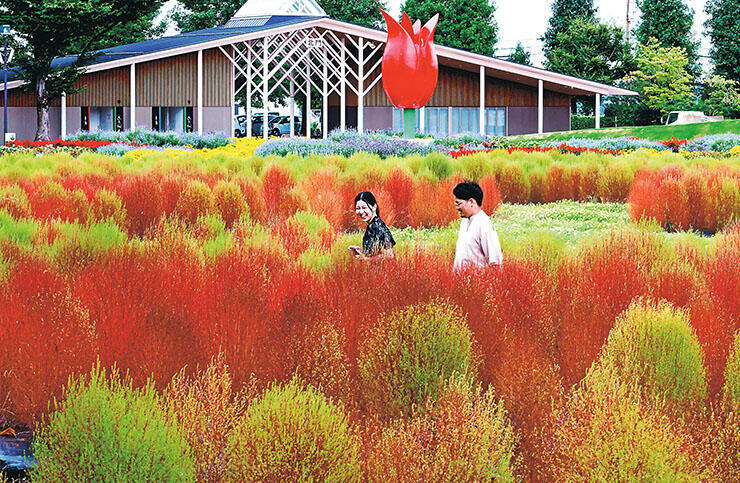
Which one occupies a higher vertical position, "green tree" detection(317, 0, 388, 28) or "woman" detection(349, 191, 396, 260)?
"green tree" detection(317, 0, 388, 28)

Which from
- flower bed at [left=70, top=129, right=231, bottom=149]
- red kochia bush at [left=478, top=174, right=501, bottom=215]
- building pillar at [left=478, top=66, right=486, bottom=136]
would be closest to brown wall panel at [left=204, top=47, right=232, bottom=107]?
flower bed at [left=70, top=129, right=231, bottom=149]

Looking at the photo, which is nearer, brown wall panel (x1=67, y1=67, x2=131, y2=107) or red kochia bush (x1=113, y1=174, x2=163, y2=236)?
red kochia bush (x1=113, y1=174, x2=163, y2=236)

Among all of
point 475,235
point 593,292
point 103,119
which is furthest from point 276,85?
point 593,292

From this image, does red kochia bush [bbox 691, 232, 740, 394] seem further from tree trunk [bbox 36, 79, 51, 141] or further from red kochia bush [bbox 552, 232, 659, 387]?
tree trunk [bbox 36, 79, 51, 141]

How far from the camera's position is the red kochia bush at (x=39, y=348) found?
420cm

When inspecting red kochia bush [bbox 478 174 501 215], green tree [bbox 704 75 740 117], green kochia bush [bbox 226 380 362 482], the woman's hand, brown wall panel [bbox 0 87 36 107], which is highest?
green tree [bbox 704 75 740 117]

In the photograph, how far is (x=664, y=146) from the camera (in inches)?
976

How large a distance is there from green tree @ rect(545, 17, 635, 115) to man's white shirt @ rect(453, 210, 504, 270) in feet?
140

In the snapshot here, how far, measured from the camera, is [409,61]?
26828 millimetres

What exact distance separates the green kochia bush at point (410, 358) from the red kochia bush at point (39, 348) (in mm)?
1171

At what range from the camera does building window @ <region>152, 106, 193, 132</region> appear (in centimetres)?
3634

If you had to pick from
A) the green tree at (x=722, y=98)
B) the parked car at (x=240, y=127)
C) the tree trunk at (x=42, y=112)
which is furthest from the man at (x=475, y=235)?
the green tree at (x=722, y=98)

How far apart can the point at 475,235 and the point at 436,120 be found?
3493 centimetres

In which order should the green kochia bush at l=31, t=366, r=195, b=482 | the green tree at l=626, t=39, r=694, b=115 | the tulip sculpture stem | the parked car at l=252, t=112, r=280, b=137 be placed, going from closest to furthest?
the green kochia bush at l=31, t=366, r=195, b=482 → the tulip sculpture stem → the green tree at l=626, t=39, r=694, b=115 → the parked car at l=252, t=112, r=280, b=137
